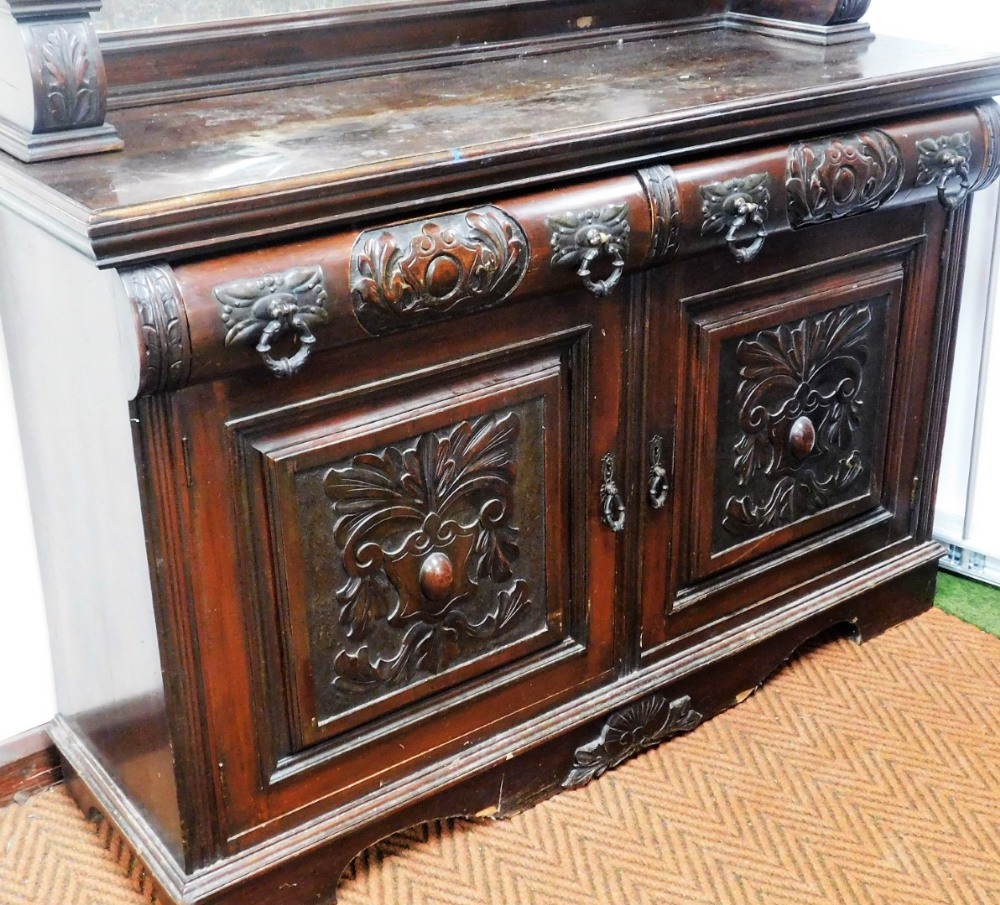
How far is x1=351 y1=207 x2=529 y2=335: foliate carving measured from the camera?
129cm

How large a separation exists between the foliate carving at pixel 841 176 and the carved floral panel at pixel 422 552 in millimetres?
449

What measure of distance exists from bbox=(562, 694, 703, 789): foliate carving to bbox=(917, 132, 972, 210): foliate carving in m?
0.81

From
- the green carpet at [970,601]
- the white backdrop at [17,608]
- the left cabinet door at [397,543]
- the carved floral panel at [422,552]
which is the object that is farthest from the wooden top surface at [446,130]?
the green carpet at [970,601]

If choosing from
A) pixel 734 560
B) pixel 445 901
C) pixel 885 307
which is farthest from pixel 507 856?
pixel 885 307

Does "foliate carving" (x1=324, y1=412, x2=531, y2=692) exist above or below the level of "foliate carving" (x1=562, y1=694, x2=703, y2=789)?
above

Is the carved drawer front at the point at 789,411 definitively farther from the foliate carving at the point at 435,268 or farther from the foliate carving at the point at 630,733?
the foliate carving at the point at 435,268

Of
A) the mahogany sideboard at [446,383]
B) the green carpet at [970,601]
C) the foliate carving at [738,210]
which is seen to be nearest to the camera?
the mahogany sideboard at [446,383]

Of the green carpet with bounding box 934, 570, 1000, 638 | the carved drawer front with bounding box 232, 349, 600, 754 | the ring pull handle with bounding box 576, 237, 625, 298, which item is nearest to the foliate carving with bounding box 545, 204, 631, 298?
the ring pull handle with bounding box 576, 237, 625, 298

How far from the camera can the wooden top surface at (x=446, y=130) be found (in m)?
1.19

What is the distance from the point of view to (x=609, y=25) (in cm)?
196

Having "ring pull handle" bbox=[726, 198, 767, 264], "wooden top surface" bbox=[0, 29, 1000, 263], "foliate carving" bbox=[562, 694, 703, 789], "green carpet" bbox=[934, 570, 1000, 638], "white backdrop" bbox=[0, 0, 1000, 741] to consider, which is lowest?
"green carpet" bbox=[934, 570, 1000, 638]

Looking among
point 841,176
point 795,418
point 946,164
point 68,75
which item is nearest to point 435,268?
point 68,75

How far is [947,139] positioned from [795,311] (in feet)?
1.04

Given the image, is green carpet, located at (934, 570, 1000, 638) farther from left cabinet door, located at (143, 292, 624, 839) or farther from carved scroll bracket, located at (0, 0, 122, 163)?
carved scroll bracket, located at (0, 0, 122, 163)
